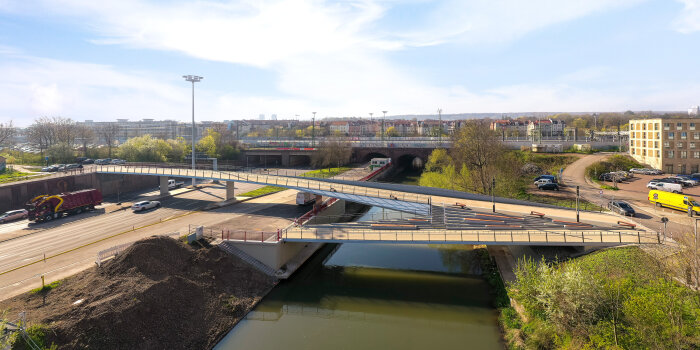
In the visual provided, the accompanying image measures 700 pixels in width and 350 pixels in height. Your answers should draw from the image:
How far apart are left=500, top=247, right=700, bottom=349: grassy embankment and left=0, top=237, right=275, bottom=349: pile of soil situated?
15129 millimetres

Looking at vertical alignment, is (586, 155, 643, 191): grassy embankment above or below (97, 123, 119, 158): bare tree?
below

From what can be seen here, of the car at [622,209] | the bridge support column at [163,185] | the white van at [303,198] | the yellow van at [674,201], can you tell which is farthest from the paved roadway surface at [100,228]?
the yellow van at [674,201]

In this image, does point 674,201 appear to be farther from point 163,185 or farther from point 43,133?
point 43,133

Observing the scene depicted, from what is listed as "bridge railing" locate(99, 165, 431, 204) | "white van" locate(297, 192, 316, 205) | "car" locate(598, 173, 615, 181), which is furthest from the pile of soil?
"car" locate(598, 173, 615, 181)

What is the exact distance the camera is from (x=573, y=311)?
15.4 metres

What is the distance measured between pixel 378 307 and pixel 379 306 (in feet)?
0.39

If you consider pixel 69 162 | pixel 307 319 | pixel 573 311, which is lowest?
pixel 307 319

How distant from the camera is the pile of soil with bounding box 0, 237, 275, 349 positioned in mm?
16797

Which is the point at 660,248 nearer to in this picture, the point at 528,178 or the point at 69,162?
the point at 528,178

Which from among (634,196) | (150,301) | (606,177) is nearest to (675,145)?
(606,177)

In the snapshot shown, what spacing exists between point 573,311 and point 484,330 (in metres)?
5.65

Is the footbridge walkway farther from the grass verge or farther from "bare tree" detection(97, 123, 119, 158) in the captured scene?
"bare tree" detection(97, 123, 119, 158)

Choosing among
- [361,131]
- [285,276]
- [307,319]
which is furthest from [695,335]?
[361,131]

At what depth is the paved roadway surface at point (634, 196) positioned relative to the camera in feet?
93.5
